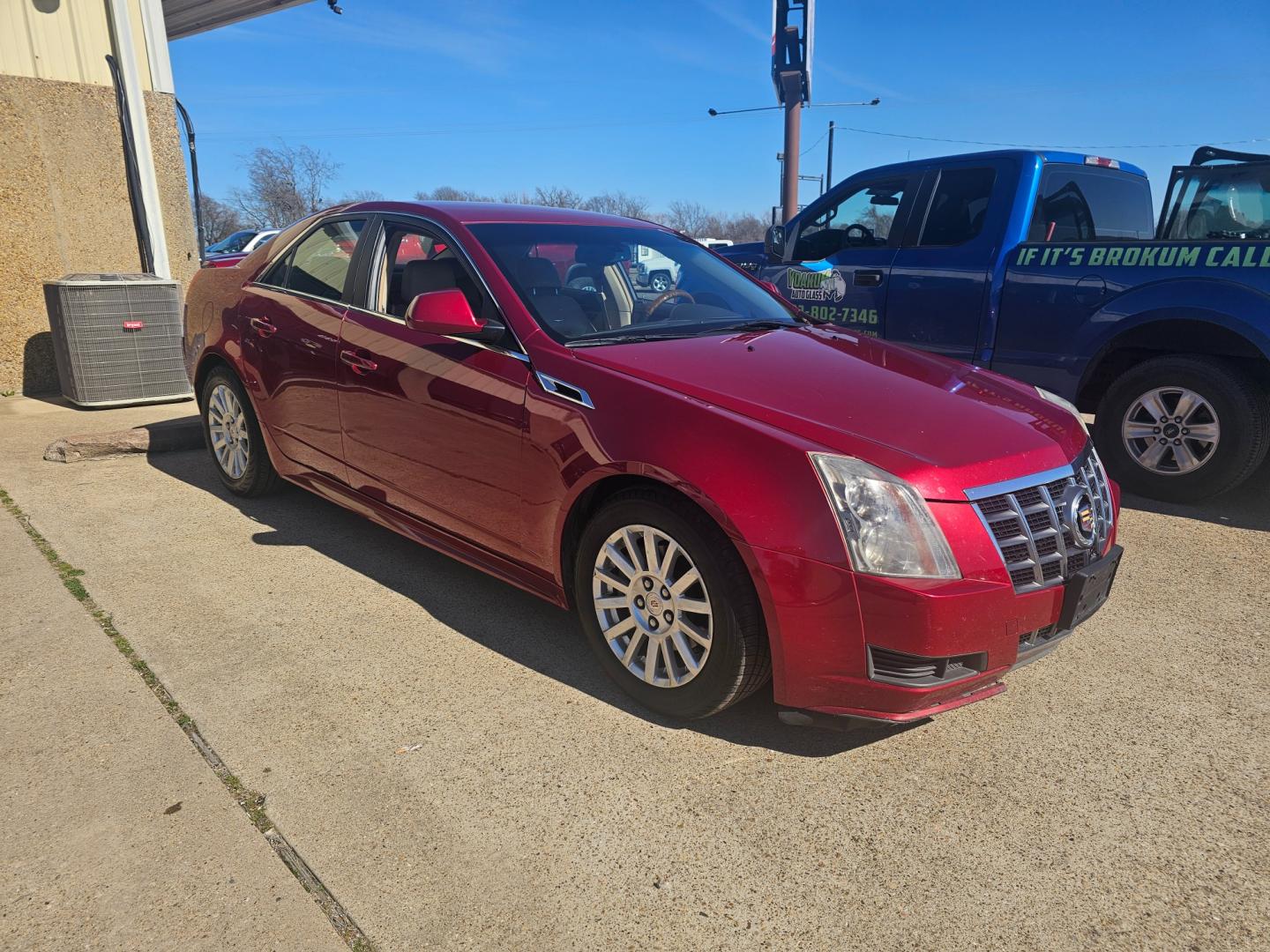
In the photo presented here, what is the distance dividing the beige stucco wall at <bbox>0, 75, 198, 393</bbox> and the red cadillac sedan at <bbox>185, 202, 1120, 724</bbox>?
5.38 meters

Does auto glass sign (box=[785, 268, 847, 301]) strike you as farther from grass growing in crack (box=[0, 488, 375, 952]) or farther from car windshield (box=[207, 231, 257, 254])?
car windshield (box=[207, 231, 257, 254])

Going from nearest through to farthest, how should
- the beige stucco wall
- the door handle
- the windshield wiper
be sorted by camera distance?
the windshield wiper → the door handle → the beige stucco wall

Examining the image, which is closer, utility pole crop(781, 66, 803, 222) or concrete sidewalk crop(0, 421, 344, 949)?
concrete sidewalk crop(0, 421, 344, 949)

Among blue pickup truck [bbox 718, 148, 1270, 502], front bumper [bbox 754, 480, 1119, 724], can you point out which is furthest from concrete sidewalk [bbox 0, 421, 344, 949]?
blue pickup truck [bbox 718, 148, 1270, 502]

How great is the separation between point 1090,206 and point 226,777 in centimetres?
628

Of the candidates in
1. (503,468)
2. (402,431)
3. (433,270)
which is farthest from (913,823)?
(433,270)

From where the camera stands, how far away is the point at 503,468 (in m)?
3.29

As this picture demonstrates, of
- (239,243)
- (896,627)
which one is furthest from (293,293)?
(239,243)

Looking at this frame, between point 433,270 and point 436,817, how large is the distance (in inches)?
87.7

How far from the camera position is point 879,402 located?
115 inches

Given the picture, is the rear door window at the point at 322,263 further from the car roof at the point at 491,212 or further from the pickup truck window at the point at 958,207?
the pickup truck window at the point at 958,207

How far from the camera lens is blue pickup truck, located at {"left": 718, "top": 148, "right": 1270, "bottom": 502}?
16.5ft

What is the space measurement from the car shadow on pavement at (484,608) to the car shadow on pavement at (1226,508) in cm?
329

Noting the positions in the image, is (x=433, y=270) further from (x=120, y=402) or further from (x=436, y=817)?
(x=120, y=402)
